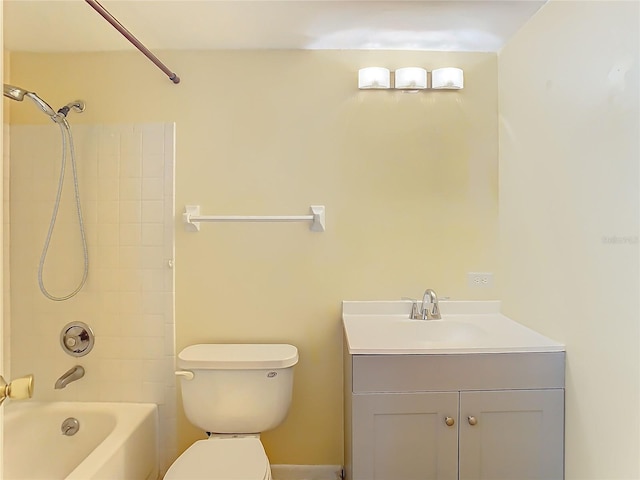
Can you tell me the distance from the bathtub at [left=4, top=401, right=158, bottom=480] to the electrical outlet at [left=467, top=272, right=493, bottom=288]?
5.54 feet

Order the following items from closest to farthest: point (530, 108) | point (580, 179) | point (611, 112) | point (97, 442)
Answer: point (611, 112), point (580, 179), point (530, 108), point (97, 442)

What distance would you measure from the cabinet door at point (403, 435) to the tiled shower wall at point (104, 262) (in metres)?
1.04

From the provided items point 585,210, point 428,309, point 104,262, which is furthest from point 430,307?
point 104,262

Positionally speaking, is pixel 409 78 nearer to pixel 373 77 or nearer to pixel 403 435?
pixel 373 77

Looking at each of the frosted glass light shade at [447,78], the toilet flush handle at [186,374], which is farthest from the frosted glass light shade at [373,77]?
the toilet flush handle at [186,374]

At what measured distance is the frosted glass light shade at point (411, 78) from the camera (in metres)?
2.06

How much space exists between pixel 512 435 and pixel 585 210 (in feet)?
2.84

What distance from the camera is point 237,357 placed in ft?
6.31

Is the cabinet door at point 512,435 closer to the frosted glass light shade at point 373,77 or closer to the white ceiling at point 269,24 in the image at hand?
the frosted glass light shade at point 373,77

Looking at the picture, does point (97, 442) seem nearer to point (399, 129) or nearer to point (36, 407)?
point (36, 407)

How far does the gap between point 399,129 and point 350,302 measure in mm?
898

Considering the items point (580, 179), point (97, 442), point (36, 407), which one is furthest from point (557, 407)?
point (36, 407)

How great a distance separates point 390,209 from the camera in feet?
7.06

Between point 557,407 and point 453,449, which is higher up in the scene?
point 557,407
